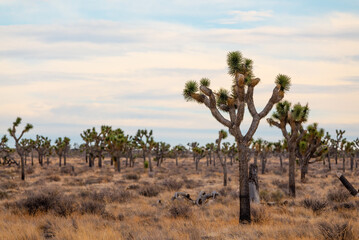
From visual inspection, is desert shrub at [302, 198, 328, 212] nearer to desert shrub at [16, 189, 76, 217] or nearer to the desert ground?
the desert ground

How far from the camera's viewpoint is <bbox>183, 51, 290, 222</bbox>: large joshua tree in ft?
42.7

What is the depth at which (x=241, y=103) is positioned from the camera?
13.0m

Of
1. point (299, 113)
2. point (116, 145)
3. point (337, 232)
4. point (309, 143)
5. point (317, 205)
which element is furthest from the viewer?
point (116, 145)

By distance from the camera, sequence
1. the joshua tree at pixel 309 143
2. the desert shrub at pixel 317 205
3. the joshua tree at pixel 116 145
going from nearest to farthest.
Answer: the desert shrub at pixel 317 205
the joshua tree at pixel 309 143
the joshua tree at pixel 116 145

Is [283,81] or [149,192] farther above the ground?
[283,81]

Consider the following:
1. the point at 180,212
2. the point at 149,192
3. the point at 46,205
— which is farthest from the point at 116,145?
the point at 180,212

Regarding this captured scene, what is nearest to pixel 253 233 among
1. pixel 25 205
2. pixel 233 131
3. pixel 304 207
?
pixel 233 131

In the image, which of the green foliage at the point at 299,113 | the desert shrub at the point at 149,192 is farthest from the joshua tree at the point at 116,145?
the green foliage at the point at 299,113

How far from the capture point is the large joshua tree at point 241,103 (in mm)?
13000

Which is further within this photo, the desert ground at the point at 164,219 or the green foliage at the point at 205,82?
the green foliage at the point at 205,82

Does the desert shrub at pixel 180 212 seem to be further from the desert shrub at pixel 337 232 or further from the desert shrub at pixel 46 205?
the desert shrub at pixel 337 232

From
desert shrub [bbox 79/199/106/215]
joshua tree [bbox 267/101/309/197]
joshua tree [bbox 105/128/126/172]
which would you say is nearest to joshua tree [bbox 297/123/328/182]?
joshua tree [bbox 267/101/309/197]

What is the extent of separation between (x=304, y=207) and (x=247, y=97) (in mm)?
6611

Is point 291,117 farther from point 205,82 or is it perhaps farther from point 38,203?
point 38,203
